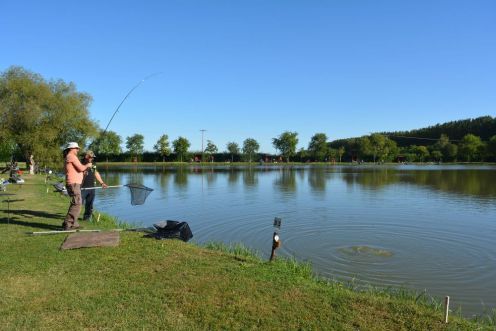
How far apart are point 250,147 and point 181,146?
25051 millimetres

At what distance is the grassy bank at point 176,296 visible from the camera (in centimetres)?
516

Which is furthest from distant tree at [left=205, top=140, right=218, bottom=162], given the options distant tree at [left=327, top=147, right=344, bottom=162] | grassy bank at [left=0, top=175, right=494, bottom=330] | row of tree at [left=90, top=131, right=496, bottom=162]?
grassy bank at [left=0, top=175, right=494, bottom=330]

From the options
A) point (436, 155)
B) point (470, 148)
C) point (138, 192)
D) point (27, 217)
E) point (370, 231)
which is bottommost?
point (370, 231)

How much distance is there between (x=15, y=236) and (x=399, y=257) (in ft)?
31.4

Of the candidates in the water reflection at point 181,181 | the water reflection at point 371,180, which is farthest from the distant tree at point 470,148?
the water reflection at point 181,181

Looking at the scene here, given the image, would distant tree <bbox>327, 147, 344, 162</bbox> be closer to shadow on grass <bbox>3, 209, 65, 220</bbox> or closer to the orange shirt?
shadow on grass <bbox>3, 209, 65, 220</bbox>

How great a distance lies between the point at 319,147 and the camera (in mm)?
131625

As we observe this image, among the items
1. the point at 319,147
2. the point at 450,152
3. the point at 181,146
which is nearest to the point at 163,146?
the point at 181,146

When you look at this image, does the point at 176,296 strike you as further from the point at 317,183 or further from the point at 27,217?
the point at 317,183

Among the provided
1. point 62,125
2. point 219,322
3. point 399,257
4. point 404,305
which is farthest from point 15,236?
point 62,125

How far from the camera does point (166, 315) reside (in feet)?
17.3

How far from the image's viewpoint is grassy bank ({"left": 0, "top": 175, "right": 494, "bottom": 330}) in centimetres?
516

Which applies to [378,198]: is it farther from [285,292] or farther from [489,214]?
[285,292]

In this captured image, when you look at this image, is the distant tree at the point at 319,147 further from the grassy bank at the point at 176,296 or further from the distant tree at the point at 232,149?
the grassy bank at the point at 176,296
